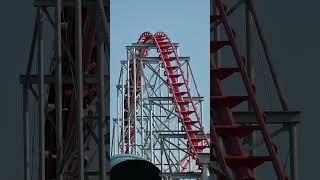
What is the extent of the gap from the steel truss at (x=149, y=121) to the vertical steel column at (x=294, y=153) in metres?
1.32

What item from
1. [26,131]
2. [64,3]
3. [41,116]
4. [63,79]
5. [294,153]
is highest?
[64,3]

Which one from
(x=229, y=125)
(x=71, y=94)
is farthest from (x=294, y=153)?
(x=71, y=94)

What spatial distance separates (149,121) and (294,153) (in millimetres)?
1893

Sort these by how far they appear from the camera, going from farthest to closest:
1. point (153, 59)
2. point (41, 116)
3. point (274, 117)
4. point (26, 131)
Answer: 1. point (26, 131)
2. point (41, 116)
3. point (153, 59)
4. point (274, 117)

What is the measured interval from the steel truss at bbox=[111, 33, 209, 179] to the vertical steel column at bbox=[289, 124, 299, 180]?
1.32 meters

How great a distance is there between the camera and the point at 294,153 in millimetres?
12031

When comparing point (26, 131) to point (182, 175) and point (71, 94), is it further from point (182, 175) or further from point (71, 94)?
point (182, 175)

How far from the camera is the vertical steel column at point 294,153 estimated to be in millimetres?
11906

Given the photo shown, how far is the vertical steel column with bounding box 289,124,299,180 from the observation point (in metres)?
11.9

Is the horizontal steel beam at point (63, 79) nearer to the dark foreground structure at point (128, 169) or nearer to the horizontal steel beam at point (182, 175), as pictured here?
the horizontal steel beam at point (182, 175)

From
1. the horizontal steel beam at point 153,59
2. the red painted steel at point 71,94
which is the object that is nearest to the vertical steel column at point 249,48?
the horizontal steel beam at point 153,59

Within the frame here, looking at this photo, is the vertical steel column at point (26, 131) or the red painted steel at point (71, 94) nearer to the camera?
the red painted steel at point (71, 94)

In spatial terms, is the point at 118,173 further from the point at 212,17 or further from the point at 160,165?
the point at 212,17

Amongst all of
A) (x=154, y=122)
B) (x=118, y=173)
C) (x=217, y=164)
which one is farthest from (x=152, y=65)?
(x=118, y=173)
